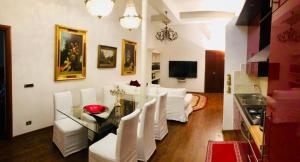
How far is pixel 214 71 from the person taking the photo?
1026 cm

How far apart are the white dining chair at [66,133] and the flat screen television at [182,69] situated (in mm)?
7493

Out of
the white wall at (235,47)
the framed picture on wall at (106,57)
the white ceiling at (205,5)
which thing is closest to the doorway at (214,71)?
the white ceiling at (205,5)

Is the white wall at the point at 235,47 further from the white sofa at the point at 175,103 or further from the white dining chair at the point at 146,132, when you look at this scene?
the white dining chair at the point at 146,132

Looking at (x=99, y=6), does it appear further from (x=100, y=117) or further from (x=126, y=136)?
(x=126, y=136)

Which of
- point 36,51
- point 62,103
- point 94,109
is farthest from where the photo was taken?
point 36,51

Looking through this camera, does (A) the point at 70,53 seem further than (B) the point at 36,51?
Yes

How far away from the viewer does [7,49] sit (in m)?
3.74

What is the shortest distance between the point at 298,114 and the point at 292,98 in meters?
0.08

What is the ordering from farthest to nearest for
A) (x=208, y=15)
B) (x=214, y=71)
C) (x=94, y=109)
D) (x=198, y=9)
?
(x=214, y=71) < (x=208, y=15) < (x=198, y=9) < (x=94, y=109)

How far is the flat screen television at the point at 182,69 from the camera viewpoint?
10445 mm

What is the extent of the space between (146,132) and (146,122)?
18cm

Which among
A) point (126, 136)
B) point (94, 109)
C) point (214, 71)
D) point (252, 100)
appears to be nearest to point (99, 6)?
point (94, 109)

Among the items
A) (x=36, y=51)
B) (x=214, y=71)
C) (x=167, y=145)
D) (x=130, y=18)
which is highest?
(x=130, y=18)

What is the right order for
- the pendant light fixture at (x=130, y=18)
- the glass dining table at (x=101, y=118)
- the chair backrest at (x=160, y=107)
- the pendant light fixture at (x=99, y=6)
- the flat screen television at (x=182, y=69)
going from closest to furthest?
the glass dining table at (x=101, y=118) → the pendant light fixture at (x=99, y=6) → the chair backrest at (x=160, y=107) → the pendant light fixture at (x=130, y=18) → the flat screen television at (x=182, y=69)
